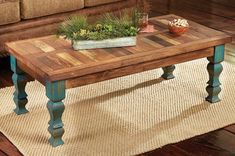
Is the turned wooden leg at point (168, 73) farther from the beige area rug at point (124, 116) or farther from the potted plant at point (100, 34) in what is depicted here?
the potted plant at point (100, 34)

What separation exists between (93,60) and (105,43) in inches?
6.5

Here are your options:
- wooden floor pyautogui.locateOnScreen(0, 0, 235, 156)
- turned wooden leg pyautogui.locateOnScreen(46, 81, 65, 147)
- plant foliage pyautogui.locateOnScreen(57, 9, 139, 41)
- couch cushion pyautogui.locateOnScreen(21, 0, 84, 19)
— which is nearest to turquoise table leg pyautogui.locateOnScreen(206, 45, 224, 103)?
wooden floor pyautogui.locateOnScreen(0, 0, 235, 156)

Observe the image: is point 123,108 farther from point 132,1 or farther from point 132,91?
point 132,1

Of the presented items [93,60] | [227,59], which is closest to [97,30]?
[93,60]

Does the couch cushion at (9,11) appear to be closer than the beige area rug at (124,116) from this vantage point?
No

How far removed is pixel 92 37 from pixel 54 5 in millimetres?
1061

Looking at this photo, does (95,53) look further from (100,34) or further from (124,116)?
(124,116)

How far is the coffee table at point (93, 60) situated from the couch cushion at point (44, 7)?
72 cm

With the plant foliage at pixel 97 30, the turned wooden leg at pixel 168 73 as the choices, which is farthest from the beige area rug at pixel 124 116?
the plant foliage at pixel 97 30

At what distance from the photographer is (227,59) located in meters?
3.80

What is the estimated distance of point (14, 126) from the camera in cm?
282

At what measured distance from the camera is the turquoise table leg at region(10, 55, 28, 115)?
284 cm

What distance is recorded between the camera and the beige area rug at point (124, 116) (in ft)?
8.72

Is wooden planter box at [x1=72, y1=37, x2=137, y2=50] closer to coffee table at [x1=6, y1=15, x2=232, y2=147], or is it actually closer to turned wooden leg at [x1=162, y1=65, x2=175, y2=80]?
coffee table at [x1=6, y1=15, x2=232, y2=147]
